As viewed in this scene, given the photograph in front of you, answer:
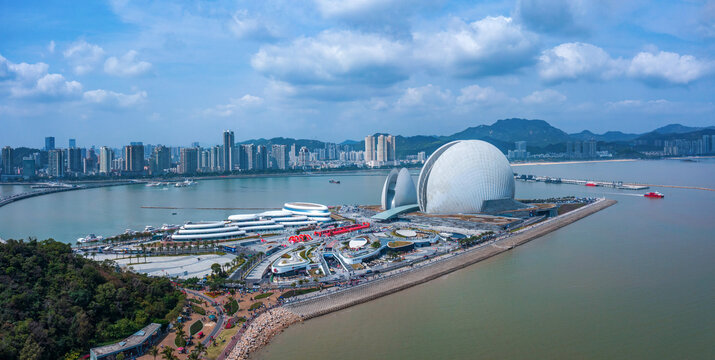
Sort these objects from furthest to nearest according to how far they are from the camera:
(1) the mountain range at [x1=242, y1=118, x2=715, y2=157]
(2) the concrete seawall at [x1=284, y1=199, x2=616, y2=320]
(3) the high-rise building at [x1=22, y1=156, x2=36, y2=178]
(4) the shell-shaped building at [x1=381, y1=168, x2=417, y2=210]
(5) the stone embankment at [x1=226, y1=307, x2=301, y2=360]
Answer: (1) the mountain range at [x1=242, y1=118, x2=715, y2=157], (3) the high-rise building at [x1=22, y1=156, x2=36, y2=178], (4) the shell-shaped building at [x1=381, y1=168, x2=417, y2=210], (2) the concrete seawall at [x1=284, y1=199, x2=616, y2=320], (5) the stone embankment at [x1=226, y1=307, x2=301, y2=360]

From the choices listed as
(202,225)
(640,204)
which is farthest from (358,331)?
(640,204)

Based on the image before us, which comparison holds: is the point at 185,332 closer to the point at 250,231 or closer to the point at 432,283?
the point at 432,283

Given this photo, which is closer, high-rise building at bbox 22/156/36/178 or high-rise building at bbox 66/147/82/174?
high-rise building at bbox 22/156/36/178

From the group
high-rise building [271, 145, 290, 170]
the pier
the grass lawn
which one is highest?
high-rise building [271, 145, 290, 170]

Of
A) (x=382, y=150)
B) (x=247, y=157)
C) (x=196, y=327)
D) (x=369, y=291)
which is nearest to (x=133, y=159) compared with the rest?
(x=247, y=157)

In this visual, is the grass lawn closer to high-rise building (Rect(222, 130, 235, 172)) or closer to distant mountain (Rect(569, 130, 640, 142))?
high-rise building (Rect(222, 130, 235, 172))

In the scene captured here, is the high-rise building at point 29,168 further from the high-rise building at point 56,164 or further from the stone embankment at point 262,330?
the stone embankment at point 262,330

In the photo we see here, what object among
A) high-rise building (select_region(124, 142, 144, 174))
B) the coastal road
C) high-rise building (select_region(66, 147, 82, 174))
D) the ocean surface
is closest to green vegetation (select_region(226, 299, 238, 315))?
the coastal road

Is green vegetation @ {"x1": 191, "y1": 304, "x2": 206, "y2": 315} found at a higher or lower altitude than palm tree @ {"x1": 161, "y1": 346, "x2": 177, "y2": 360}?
higher

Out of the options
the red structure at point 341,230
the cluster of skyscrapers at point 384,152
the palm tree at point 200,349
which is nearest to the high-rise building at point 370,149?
the cluster of skyscrapers at point 384,152
